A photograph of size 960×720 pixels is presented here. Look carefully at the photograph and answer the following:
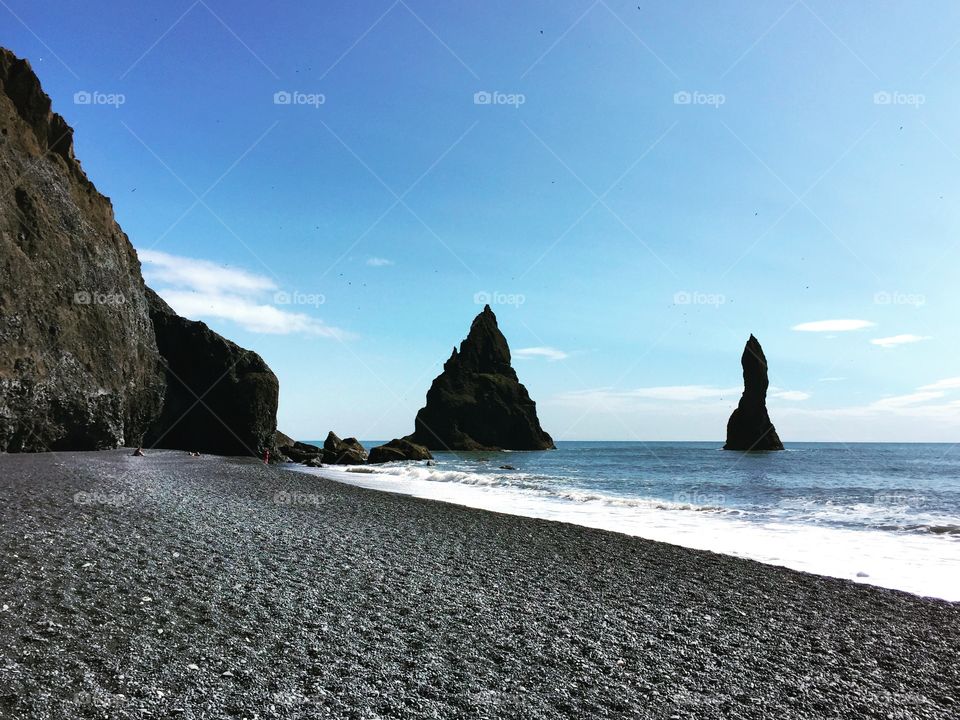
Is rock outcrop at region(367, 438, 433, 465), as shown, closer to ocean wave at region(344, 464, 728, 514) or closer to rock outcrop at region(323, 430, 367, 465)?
rock outcrop at region(323, 430, 367, 465)

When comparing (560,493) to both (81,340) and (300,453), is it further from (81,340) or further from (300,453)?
(300,453)

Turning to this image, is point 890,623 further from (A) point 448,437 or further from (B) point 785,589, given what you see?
(A) point 448,437

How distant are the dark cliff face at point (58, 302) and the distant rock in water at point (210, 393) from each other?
8.58 m

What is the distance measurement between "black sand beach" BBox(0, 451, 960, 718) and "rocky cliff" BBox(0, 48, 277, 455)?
30.3 metres

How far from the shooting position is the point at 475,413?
15650 cm

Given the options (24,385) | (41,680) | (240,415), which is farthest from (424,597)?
(240,415)

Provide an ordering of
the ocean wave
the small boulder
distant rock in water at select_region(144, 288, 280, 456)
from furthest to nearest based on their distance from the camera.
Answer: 1. the small boulder
2. distant rock in water at select_region(144, 288, 280, 456)
3. the ocean wave

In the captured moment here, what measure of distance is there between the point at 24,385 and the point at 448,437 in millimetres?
117462

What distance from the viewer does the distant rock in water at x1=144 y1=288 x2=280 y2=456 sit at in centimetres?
6494

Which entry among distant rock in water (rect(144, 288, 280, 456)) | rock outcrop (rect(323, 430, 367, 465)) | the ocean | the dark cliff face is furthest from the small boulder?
→ the ocean

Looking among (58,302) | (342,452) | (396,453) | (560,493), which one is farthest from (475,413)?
(560,493)

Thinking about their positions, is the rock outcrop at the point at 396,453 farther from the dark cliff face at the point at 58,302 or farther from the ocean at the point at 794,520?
the ocean at the point at 794,520

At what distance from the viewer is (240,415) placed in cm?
6488

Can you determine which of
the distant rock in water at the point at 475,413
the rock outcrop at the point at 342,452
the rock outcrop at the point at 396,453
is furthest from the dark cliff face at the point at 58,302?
the distant rock in water at the point at 475,413
